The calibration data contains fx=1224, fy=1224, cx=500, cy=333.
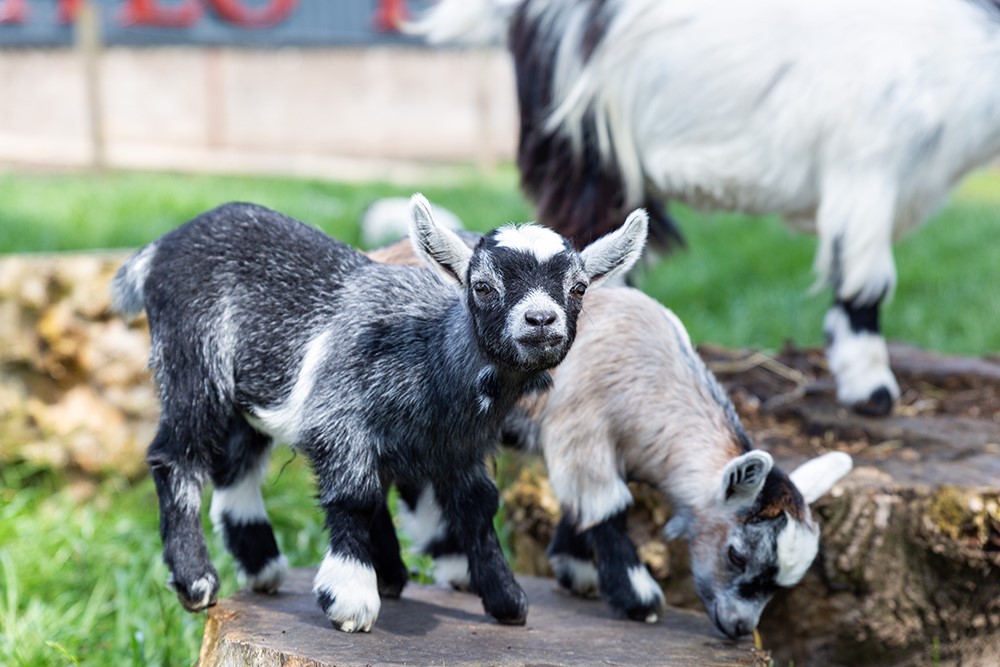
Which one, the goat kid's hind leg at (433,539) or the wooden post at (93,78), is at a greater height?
the goat kid's hind leg at (433,539)

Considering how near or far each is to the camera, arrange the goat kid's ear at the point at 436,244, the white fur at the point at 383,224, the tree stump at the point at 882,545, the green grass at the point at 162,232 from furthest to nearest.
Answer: the white fur at the point at 383,224 → the green grass at the point at 162,232 → the tree stump at the point at 882,545 → the goat kid's ear at the point at 436,244

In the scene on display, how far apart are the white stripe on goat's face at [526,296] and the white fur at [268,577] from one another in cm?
99

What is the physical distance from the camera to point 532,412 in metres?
3.26

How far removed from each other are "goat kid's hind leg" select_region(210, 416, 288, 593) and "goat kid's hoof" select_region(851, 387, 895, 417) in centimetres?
213

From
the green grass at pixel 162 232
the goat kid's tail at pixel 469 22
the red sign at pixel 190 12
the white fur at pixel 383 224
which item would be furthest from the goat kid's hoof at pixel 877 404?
the red sign at pixel 190 12

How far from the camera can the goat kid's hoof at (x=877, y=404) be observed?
413cm

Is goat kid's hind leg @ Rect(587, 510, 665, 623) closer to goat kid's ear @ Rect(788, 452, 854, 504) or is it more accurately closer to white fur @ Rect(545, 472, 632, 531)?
white fur @ Rect(545, 472, 632, 531)

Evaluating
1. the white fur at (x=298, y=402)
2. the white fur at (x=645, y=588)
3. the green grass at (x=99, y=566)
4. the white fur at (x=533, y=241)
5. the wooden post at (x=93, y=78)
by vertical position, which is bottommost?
the wooden post at (x=93, y=78)

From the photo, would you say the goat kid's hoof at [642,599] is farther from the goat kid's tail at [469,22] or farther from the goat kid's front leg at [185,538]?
the goat kid's tail at [469,22]

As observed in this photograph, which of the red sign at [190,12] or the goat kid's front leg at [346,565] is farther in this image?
the red sign at [190,12]

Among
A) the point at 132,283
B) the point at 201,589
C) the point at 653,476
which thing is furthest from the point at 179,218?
the point at 201,589

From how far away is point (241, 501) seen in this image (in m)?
2.98

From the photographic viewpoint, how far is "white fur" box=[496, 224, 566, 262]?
242 centimetres

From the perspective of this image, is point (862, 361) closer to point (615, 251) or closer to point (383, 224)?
point (615, 251)
